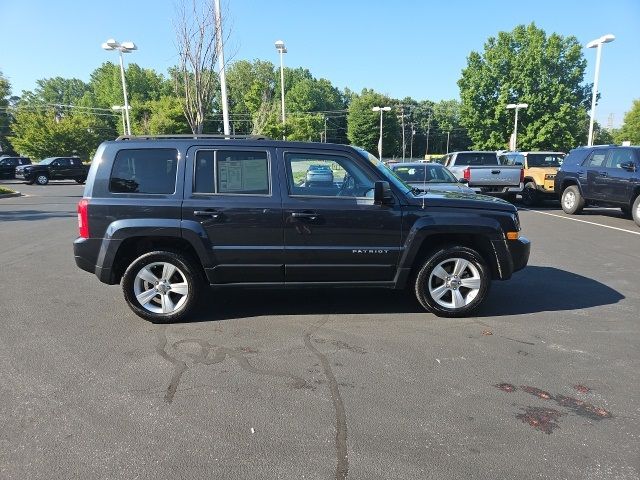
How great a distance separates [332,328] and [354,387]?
120 centimetres

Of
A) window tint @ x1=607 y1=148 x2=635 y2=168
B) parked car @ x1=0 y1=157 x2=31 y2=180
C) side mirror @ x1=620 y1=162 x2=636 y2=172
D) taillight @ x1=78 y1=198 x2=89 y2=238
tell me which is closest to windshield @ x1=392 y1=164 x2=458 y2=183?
side mirror @ x1=620 y1=162 x2=636 y2=172

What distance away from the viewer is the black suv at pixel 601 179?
11281 mm

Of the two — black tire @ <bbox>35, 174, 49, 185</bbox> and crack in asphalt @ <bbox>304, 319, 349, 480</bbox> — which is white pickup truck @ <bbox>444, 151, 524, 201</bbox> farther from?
black tire @ <bbox>35, 174, 49, 185</bbox>

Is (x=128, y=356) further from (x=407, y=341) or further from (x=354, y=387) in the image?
(x=407, y=341)

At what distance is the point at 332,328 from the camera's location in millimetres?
4633

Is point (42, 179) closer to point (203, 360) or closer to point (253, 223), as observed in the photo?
point (253, 223)

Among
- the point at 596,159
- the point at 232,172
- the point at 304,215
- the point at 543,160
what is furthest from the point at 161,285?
the point at 543,160

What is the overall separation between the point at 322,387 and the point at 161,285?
7.25 feet

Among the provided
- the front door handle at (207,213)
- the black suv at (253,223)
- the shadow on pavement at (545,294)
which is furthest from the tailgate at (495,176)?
the front door handle at (207,213)

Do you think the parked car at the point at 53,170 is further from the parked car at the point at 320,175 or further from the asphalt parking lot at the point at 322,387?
the parked car at the point at 320,175

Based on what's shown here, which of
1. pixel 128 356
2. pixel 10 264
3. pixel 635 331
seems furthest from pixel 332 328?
pixel 10 264

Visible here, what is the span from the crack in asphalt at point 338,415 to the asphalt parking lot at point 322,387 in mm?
16

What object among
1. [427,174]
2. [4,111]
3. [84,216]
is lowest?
[84,216]

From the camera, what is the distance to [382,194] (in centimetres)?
455
